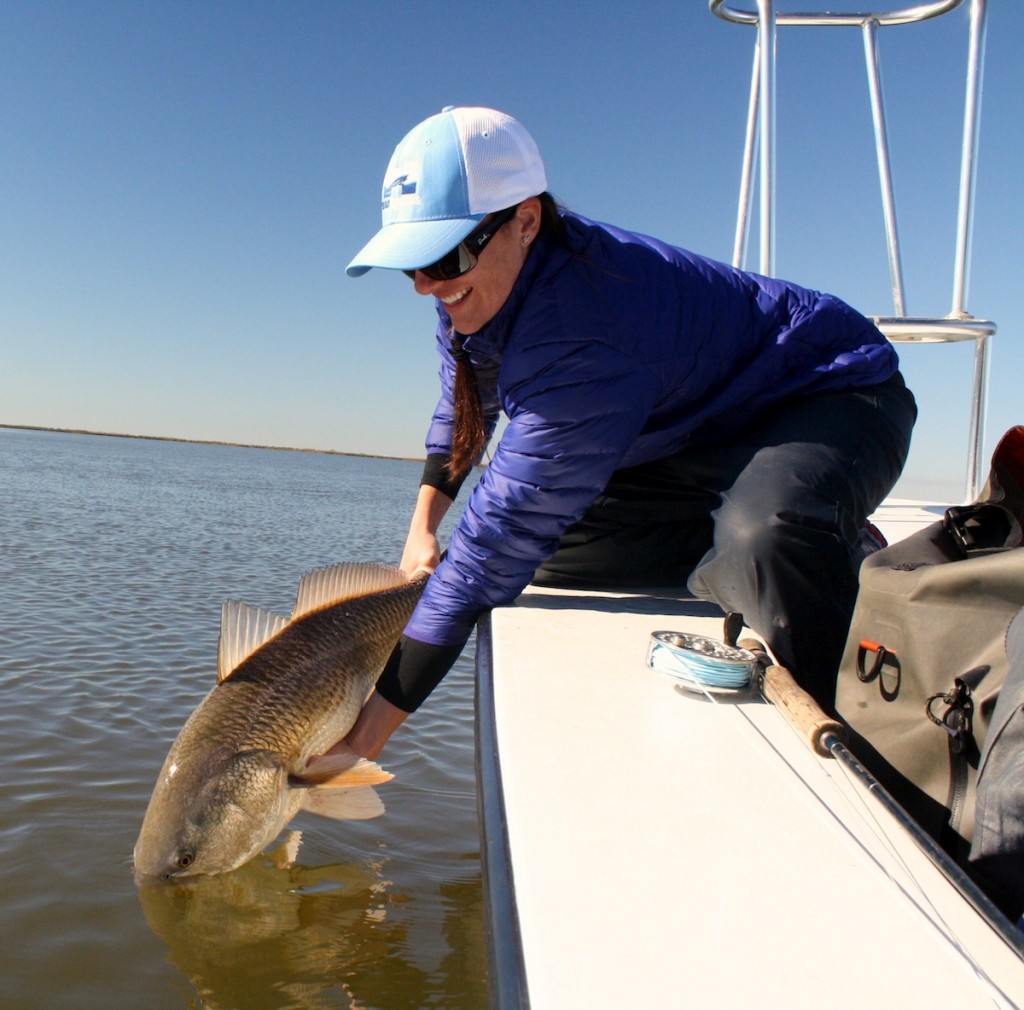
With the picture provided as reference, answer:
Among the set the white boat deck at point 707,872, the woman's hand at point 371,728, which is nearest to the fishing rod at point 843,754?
the white boat deck at point 707,872

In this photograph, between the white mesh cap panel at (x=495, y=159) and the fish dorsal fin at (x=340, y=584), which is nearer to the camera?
the white mesh cap panel at (x=495, y=159)

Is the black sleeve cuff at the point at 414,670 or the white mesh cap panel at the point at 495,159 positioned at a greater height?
the white mesh cap panel at the point at 495,159

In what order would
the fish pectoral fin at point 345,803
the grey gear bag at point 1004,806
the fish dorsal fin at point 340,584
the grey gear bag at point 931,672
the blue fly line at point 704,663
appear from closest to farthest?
the grey gear bag at point 1004,806
the grey gear bag at point 931,672
the blue fly line at point 704,663
the fish pectoral fin at point 345,803
the fish dorsal fin at point 340,584

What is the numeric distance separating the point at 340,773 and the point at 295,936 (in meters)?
0.67

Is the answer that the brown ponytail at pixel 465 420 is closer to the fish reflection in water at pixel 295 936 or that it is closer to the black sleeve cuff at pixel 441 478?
the black sleeve cuff at pixel 441 478

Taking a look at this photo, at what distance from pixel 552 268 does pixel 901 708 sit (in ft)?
5.08

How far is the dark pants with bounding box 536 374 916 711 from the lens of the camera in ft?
8.84

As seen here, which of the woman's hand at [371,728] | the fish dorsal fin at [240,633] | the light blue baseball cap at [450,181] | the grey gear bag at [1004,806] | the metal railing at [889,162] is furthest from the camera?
the metal railing at [889,162]

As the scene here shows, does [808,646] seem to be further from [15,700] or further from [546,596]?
[15,700]

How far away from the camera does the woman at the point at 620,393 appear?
8.36ft

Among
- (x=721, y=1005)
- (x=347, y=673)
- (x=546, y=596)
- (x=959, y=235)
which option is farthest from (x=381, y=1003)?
(x=959, y=235)

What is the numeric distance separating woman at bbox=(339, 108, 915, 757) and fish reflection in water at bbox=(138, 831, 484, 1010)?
64 centimetres

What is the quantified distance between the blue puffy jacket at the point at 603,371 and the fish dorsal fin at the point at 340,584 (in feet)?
2.08

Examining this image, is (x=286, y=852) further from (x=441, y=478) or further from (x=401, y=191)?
(x=401, y=191)
